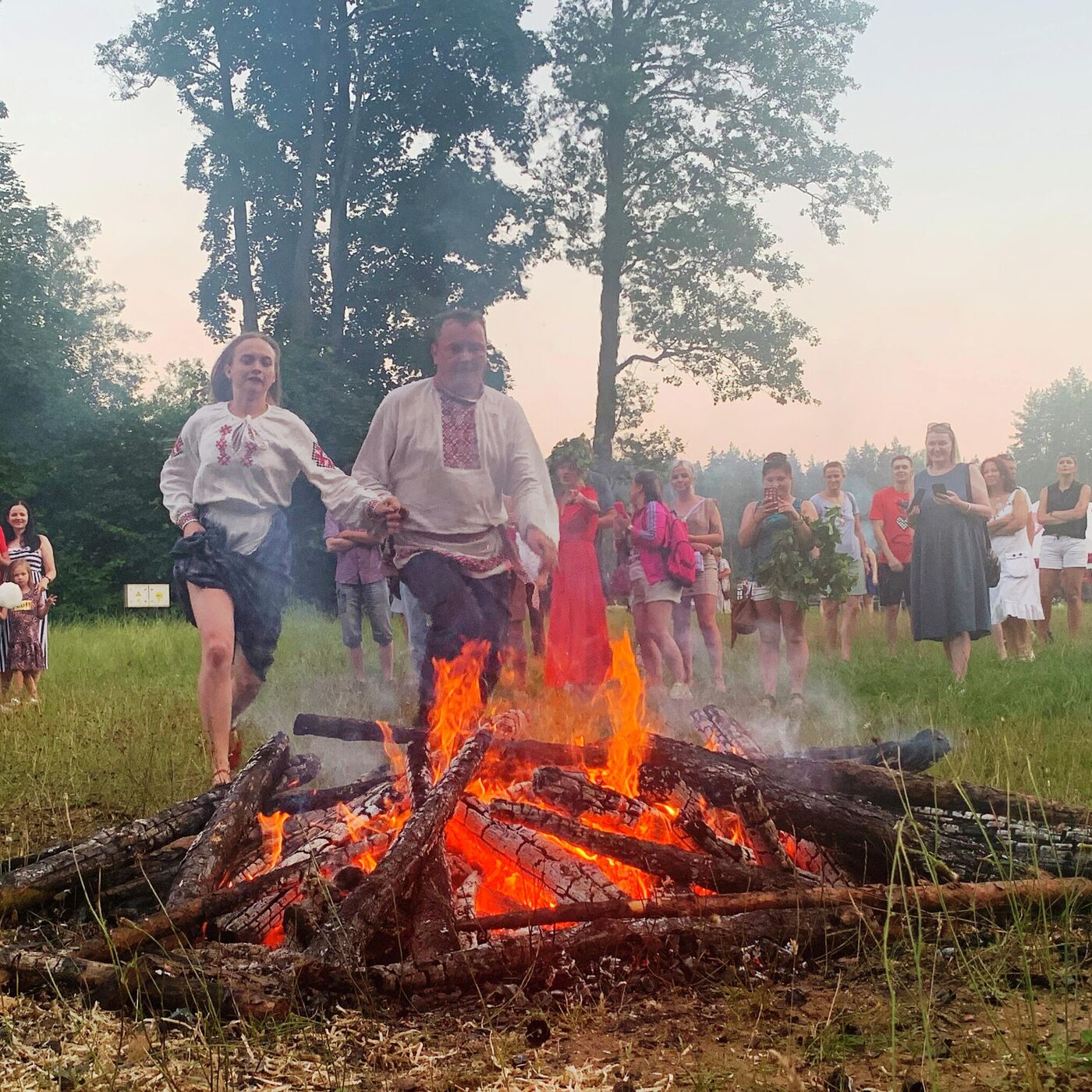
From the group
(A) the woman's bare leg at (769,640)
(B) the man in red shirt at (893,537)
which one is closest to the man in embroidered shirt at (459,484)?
(A) the woman's bare leg at (769,640)

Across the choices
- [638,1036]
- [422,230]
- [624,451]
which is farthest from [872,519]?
[638,1036]

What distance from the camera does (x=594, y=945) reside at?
3182mm

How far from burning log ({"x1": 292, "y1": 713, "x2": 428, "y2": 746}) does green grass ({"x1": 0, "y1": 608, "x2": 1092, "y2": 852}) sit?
124 centimetres

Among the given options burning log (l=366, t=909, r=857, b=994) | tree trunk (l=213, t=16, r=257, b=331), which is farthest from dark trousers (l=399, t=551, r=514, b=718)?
burning log (l=366, t=909, r=857, b=994)

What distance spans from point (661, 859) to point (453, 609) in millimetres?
2480

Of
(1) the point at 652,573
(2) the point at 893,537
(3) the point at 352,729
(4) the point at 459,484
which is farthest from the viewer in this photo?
(2) the point at 893,537

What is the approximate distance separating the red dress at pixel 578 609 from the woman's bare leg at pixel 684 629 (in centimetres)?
68

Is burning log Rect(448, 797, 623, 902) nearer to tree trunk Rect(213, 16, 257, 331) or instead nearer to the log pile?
the log pile

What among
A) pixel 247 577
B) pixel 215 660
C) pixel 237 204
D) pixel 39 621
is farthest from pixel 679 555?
pixel 39 621

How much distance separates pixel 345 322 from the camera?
7.07 m

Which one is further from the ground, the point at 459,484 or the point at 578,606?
the point at 459,484

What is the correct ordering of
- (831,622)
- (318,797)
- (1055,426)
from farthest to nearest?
(1055,426) → (831,622) → (318,797)

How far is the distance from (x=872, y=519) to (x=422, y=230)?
20.8ft

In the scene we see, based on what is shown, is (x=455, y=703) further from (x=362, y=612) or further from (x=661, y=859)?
(x=362, y=612)
